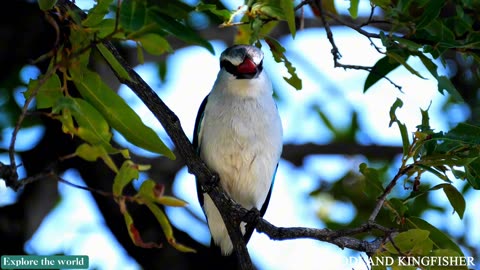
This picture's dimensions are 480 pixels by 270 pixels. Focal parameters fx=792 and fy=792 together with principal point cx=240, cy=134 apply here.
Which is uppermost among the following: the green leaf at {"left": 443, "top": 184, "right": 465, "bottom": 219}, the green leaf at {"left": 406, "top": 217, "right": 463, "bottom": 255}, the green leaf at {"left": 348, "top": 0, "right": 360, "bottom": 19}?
the green leaf at {"left": 348, "top": 0, "right": 360, "bottom": 19}

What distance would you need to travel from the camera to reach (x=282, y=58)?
3.65 metres

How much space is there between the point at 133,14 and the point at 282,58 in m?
1.45

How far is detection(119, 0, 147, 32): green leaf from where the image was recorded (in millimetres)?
2260

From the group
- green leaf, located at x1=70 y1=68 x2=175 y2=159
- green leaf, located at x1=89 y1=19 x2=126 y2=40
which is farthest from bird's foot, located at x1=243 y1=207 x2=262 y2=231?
green leaf, located at x1=89 y1=19 x2=126 y2=40

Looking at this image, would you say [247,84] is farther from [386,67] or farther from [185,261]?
[185,261]

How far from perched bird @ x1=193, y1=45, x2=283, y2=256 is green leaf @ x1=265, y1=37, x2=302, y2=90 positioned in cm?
42

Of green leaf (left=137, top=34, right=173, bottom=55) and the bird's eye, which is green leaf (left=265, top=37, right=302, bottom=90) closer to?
the bird's eye

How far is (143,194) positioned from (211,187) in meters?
1.13

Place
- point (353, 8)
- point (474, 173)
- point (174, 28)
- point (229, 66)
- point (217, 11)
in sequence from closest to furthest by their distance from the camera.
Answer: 1. point (174, 28)
2. point (474, 173)
3. point (217, 11)
4. point (353, 8)
5. point (229, 66)

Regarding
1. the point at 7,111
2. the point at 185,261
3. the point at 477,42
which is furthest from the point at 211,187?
the point at 7,111

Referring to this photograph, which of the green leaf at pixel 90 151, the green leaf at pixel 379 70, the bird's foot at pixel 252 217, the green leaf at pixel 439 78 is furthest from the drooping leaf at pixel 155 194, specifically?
the green leaf at pixel 379 70

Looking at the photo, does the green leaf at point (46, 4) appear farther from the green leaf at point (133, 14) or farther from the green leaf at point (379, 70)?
the green leaf at point (379, 70)

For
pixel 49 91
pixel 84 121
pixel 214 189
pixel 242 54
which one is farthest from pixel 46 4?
pixel 242 54

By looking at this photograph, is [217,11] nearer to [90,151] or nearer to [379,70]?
[379,70]
